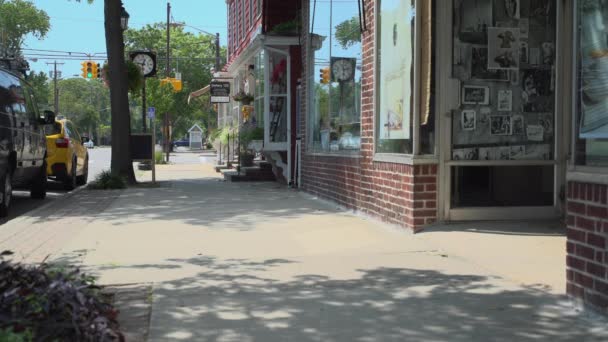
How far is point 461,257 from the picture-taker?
6398 millimetres

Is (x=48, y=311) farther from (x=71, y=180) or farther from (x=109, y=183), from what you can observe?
(x=71, y=180)

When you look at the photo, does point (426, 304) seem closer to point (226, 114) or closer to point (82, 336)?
point (82, 336)

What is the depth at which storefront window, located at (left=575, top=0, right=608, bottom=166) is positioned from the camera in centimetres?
437

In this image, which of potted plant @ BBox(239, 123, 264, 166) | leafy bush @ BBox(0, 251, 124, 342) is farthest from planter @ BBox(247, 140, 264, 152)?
leafy bush @ BBox(0, 251, 124, 342)

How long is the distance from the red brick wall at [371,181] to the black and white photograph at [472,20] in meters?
1.48

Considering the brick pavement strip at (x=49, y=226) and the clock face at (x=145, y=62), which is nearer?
the brick pavement strip at (x=49, y=226)

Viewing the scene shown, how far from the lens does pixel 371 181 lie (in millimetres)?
9047

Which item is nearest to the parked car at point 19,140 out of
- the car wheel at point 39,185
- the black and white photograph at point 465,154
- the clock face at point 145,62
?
the car wheel at point 39,185

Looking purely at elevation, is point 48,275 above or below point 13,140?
below

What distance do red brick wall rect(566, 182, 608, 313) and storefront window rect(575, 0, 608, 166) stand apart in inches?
8.1

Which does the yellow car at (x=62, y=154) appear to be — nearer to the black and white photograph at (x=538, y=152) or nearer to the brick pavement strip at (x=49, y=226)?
the brick pavement strip at (x=49, y=226)

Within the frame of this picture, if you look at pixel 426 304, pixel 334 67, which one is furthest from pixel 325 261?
pixel 334 67

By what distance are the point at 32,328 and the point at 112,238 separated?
473 centimetres

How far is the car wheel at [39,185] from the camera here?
43.2ft
